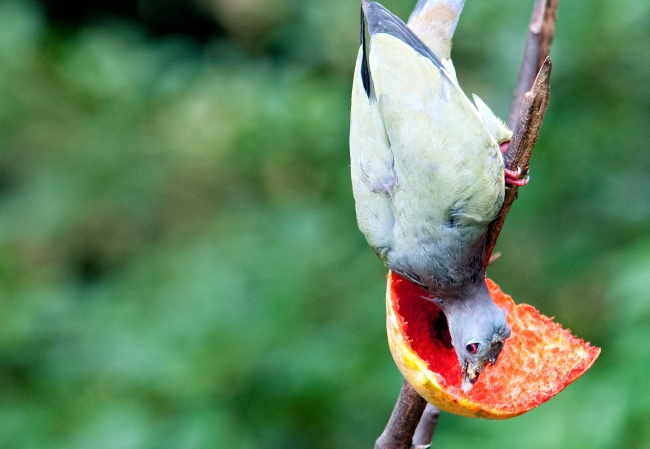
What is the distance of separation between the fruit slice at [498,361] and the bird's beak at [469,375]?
4cm

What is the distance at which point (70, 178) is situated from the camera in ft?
14.8

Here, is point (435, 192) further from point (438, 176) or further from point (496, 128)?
point (496, 128)

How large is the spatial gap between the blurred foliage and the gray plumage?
37cm

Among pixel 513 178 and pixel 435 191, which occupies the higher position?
pixel 513 178

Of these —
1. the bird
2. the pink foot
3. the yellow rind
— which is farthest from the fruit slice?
the pink foot

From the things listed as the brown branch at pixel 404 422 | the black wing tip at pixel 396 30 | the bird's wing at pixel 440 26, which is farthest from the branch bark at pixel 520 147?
the bird's wing at pixel 440 26

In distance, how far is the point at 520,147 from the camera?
5.74 feet

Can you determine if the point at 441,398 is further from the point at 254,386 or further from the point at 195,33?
the point at 195,33

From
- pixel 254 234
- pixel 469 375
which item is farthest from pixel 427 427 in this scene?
pixel 254 234

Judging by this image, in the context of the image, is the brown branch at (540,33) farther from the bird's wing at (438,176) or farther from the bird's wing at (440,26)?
the bird's wing at (440,26)

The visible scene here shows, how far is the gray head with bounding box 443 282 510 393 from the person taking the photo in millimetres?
2035

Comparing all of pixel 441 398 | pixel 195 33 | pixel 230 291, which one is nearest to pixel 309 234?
pixel 230 291

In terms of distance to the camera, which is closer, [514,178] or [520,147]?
[520,147]

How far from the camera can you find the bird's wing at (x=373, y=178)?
2.18 m
